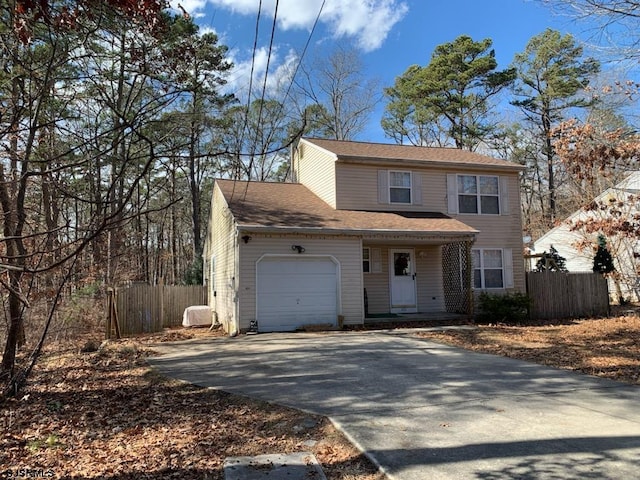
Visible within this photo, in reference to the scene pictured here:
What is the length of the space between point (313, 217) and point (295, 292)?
7.86ft

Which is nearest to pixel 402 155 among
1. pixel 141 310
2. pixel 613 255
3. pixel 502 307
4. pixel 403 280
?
pixel 403 280

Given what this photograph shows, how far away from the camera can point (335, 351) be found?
30.6 feet

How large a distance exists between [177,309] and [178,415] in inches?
443

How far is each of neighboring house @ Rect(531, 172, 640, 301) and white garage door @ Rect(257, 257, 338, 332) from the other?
32.6ft

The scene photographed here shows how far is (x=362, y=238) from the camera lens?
13.6 m

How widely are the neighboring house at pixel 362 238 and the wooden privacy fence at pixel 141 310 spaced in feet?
5.06

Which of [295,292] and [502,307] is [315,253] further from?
[502,307]

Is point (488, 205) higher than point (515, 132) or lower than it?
lower

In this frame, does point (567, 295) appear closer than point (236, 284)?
No

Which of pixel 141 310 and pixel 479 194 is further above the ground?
pixel 479 194

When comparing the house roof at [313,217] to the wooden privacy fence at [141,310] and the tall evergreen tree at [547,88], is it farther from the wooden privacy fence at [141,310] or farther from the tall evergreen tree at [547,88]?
the tall evergreen tree at [547,88]

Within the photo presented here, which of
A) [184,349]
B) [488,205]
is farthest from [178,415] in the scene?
[488,205]

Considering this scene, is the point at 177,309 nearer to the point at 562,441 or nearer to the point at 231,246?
the point at 231,246

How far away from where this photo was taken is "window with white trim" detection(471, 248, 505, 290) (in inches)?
624
